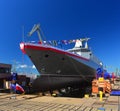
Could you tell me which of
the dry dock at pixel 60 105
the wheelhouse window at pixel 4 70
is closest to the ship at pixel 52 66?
the wheelhouse window at pixel 4 70

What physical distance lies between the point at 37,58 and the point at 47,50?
118cm

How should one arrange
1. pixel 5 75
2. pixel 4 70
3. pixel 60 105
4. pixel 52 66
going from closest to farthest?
pixel 60 105 → pixel 52 66 → pixel 5 75 → pixel 4 70

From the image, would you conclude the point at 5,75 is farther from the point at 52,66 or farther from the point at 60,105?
the point at 60,105

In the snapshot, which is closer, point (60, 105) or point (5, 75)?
point (60, 105)

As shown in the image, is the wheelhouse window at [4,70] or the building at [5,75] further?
the wheelhouse window at [4,70]

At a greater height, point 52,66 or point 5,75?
point 52,66

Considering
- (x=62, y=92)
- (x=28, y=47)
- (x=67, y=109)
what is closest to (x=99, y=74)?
(x=62, y=92)

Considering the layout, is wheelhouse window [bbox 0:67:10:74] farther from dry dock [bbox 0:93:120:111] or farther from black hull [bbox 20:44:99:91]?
dry dock [bbox 0:93:120:111]

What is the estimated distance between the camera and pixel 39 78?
1950cm

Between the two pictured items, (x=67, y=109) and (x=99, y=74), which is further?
(x=99, y=74)

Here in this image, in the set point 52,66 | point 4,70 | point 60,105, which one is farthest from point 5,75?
point 60,105

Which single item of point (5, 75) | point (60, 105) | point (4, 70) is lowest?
point (60, 105)

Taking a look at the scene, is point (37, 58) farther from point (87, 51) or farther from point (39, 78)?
point (87, 51)

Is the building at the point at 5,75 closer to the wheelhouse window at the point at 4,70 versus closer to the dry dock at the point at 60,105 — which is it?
the wheelhouse window at the point at 4,70
